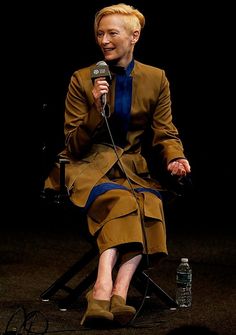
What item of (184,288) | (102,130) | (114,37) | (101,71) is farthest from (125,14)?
(184,288)

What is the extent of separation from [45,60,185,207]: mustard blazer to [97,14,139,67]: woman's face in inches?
4.3

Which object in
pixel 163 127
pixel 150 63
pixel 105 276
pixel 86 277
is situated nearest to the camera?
pixel 105 276

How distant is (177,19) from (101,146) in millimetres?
2264

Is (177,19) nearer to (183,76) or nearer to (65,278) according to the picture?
(183,76)

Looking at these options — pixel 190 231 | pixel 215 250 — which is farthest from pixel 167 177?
pixel 190 231

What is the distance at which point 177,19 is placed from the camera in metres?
5.73

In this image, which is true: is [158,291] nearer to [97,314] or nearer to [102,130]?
[97,314]

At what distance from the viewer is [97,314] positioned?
319 centimetres

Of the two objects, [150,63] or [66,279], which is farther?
[150,63]

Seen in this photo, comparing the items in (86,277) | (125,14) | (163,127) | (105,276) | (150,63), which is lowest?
(86,277)

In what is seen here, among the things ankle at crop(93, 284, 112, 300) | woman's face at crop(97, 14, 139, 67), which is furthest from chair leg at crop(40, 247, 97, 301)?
woman's face at crop(97, 14, 139, 67)

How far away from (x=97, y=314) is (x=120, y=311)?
98 mm

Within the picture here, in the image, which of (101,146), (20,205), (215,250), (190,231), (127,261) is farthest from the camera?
(20,205)

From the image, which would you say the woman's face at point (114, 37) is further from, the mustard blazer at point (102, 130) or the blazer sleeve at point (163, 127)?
the blazer sleeve at point (163, 127)
